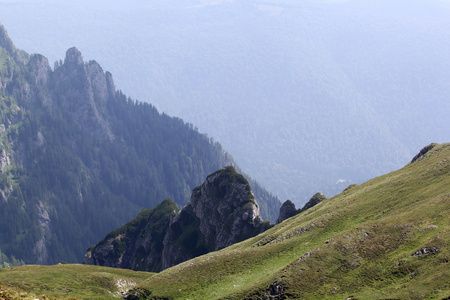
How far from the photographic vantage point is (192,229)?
155m

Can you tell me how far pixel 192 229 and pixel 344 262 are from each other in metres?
101

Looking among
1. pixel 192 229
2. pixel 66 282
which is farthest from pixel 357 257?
pixel 192 229

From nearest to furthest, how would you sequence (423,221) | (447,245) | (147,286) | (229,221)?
1. (447,245)
2. (423,221)
3. (147,286)
4. (229,221)

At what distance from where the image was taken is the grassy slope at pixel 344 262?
51.1 metres

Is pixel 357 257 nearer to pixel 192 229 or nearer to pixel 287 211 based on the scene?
pixel 287 211

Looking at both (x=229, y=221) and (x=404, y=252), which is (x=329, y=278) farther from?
(x=229, y=221)

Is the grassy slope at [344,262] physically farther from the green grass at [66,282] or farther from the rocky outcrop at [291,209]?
the rocky outcrop at [291,209]

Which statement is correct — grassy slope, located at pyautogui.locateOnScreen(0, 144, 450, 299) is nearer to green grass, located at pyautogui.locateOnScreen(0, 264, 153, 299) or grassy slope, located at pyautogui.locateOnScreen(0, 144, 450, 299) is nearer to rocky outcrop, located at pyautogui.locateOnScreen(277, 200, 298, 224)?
green grass, located at pyautogui.locateOnScreen(0, 264, 153, 299)

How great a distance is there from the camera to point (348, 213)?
250 feet

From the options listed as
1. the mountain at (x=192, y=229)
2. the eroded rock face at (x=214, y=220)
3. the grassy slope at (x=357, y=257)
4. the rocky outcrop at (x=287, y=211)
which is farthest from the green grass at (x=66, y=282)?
the rocky outcrop at (x=287, y=211)

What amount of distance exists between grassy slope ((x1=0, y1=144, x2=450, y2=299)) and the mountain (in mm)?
52875

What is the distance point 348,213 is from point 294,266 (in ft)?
69.3

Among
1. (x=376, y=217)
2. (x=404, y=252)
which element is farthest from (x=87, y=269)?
(x=404, y=252)

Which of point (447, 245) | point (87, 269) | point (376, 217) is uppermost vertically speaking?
point (87, 269)
